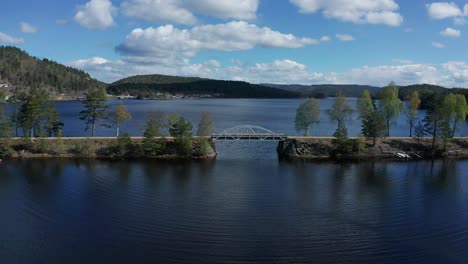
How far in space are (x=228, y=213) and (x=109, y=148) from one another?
30.0 meters

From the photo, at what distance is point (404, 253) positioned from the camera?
83.0 ft

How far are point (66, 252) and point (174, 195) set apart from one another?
1350cm

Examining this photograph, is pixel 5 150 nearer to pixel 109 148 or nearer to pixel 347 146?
pixel 109 148

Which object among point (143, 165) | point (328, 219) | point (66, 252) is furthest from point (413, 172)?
point (66, 252)

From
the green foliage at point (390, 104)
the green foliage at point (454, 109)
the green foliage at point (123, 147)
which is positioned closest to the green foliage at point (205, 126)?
the green foliage at point (123, 147)

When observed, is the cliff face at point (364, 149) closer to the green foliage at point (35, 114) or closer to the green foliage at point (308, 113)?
the green foliage at point (308, 113)

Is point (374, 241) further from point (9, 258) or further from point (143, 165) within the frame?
point (143, 165)

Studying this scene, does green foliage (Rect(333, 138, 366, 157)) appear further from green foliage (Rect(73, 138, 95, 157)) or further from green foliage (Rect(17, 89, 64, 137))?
green foliage (Rect(17, 89, 64, 137))

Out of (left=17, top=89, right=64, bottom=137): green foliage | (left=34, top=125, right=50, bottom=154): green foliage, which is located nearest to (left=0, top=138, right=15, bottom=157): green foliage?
(left=34, top=125, right=50, bottom=154): green foliage

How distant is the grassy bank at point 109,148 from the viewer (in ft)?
182

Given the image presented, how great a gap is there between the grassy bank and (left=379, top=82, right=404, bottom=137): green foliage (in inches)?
1146

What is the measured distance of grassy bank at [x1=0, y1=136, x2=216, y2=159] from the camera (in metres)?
55.4

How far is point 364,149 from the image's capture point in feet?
196

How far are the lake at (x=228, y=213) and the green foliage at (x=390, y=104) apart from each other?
1551 centimetres
